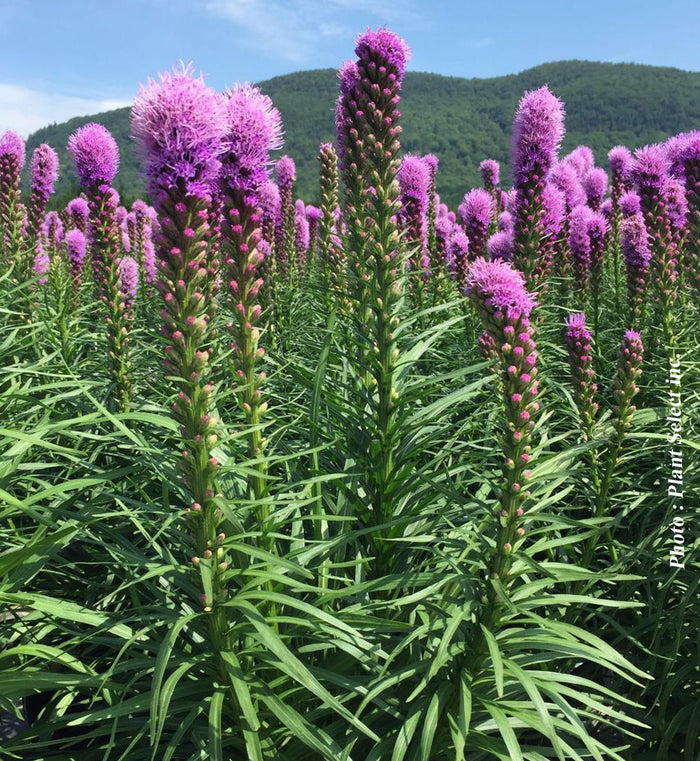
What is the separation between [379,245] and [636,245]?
3171 millimetres

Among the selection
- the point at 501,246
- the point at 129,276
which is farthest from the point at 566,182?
the point at 129,276

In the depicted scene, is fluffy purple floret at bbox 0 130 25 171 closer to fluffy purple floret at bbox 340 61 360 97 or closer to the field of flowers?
the field of flowers

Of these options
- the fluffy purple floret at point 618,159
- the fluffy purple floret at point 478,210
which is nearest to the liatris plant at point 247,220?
the fluffy purple floret at point 478,210

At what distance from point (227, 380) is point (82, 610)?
1733 mm

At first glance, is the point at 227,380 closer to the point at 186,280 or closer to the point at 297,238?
the point at 186,280

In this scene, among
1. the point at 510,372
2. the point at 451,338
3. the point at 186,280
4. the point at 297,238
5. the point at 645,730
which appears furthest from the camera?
the point at 297,238

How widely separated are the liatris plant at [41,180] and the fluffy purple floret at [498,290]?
17.3 ft

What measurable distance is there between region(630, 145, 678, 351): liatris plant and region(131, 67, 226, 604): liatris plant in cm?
368

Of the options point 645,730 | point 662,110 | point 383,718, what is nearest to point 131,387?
point 383,718

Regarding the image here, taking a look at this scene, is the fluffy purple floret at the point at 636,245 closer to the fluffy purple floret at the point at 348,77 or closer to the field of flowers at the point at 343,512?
the field of flowers at the point at 343,512

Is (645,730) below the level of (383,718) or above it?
below

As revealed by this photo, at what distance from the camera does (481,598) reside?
2.35 metres

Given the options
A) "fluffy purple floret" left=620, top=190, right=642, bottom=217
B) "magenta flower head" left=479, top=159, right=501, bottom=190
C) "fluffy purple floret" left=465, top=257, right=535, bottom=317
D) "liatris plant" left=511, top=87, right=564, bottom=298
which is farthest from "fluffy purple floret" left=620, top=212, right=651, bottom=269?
"magenta flower head" left=479, top=159, right=501, bottom=190

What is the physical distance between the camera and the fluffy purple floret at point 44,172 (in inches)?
253
